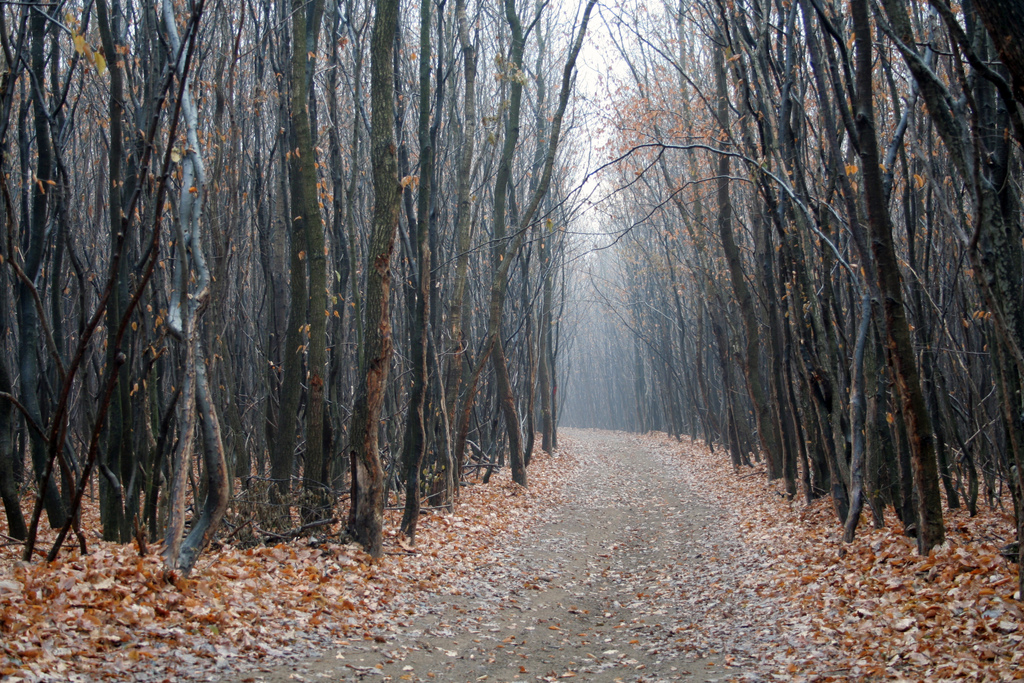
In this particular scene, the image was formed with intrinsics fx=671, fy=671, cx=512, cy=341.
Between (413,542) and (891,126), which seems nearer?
(413,542)

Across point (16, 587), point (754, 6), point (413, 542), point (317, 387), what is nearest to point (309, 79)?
point (317, 387)

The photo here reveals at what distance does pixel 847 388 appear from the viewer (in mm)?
7422

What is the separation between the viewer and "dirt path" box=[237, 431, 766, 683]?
4.20 meters

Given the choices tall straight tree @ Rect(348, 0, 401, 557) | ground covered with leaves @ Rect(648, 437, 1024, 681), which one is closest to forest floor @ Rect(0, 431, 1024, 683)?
ground covered with leaves @ Rect(648, 437, 1024, 681)

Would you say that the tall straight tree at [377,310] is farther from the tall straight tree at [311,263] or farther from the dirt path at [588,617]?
the dirt path at [588,617]

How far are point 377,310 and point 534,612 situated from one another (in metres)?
3.13

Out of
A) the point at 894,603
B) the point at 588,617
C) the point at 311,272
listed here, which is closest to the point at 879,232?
the point at 894,603

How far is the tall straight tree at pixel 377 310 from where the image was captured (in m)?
6.55

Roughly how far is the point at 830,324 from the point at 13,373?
43.0ft

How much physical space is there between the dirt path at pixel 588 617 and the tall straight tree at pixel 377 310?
1156 mm

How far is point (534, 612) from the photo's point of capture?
571 cm

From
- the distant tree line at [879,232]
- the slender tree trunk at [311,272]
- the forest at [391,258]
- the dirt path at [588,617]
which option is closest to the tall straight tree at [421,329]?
the forest at [391,258]

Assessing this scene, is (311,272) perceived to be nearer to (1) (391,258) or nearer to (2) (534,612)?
(1) (391,258)

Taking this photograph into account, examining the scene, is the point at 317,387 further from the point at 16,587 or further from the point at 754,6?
the point at 754,6
